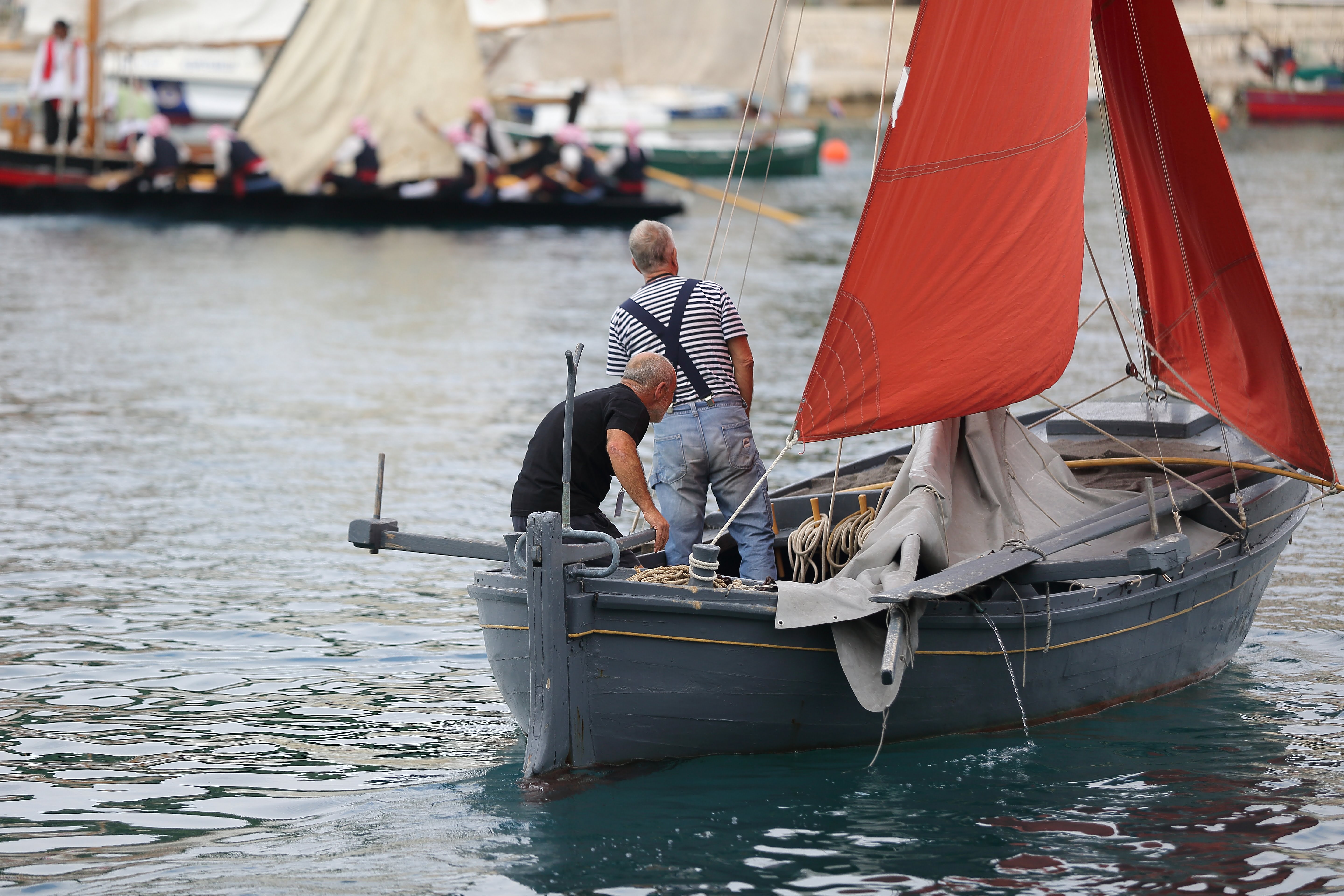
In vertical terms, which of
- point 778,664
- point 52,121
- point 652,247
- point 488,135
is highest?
point 488,135

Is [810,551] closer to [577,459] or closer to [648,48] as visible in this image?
[577,459]

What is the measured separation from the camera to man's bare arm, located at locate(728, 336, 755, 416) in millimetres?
7770

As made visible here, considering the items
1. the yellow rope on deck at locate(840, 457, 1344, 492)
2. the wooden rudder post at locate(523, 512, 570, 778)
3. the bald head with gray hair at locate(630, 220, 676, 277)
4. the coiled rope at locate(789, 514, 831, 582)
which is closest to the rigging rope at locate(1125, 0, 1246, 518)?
the yellow rope on deck at locate(840, 457, 1344, 492)

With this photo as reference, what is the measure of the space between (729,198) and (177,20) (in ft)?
44.0

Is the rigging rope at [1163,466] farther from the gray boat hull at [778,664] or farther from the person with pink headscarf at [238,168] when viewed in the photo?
the person with pink headscarf at [238,168]

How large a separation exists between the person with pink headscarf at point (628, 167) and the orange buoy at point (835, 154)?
1752cm

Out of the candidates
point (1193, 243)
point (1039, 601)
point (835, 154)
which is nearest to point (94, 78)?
point (835, 154)

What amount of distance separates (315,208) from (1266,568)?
28.0 meters

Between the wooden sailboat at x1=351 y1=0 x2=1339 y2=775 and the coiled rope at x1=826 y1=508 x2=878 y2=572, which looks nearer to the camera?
the wooden sailboat at x1=351 y1=0 x2=1339 y2=775

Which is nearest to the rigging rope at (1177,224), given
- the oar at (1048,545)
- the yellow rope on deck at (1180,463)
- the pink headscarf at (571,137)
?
the yellow rope on deck at (1180,463)

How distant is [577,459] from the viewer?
7473mm

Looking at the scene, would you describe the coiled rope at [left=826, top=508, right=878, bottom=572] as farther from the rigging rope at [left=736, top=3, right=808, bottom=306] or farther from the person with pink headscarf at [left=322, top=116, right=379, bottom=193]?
the person with pink headscarf at [left=322, top=116, right=379, bottom=193]

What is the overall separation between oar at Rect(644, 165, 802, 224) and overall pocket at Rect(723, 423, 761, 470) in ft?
76.1

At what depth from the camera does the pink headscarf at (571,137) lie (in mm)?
34500
